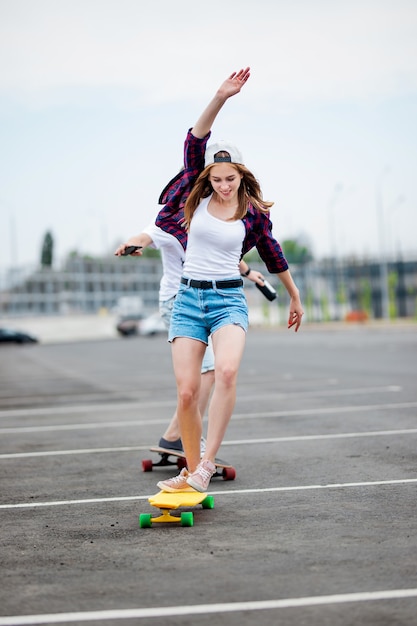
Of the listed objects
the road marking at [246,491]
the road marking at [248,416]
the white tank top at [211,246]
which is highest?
the white tank top at [211,246]

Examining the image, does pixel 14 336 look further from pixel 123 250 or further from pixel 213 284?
pixel 213 284

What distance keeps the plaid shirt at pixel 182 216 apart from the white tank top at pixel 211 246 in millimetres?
132

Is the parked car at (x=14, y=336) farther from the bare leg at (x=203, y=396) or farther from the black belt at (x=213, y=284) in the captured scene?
the black belt at (x=213, y=284)

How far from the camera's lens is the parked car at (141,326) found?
64.7m

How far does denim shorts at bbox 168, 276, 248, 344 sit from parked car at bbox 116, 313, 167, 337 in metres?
58.1

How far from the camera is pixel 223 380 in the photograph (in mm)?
5789

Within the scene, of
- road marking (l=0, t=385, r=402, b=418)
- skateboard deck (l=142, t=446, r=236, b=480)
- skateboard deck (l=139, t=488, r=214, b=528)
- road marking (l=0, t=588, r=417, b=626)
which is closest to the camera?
road marking (l=0, t=588, r=417, b=626)

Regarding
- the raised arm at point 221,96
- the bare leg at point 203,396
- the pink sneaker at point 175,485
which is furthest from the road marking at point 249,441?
the raised arm at point 221,96

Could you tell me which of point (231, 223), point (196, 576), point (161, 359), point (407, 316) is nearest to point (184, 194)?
point (231, 223)

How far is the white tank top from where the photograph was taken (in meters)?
5.91

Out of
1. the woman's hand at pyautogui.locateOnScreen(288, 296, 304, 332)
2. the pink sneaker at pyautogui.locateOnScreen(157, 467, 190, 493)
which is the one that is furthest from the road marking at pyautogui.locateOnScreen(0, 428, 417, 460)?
the pink sneaker at pyautogui.locateOnScreen(157, 467, 190, 493)

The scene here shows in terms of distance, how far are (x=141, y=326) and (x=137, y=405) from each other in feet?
171

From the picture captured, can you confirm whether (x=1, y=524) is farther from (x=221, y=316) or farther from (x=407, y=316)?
(x=407, y=316)

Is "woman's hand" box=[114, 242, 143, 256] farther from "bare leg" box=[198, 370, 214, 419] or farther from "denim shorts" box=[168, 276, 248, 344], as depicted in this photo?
"bare leg" box=[198, 370, 214, 419]
